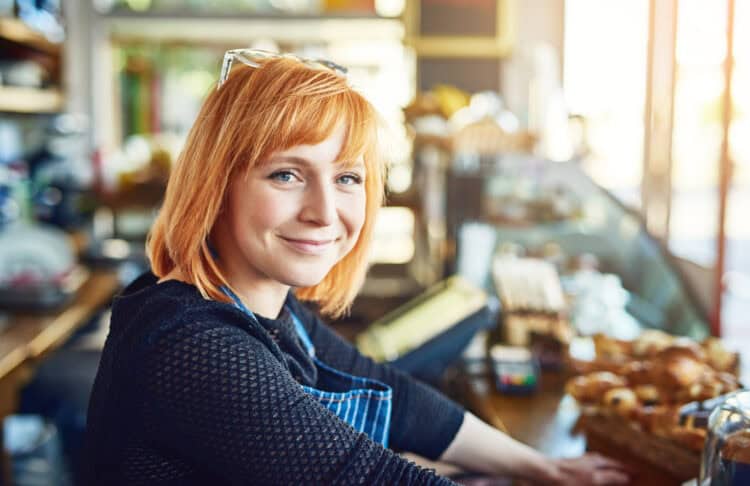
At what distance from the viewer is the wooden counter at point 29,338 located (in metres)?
2.10

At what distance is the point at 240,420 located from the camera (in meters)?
0.92

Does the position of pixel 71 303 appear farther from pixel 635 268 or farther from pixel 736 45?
pixel 736 45

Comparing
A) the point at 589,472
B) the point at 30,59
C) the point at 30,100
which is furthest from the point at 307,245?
the point at 30,59

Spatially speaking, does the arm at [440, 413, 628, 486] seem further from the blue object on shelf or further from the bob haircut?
the bob haircut

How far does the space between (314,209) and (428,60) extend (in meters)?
3.52

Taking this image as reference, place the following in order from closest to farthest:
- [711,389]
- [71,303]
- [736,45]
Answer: [711,389]
[736,45]
[71,303]

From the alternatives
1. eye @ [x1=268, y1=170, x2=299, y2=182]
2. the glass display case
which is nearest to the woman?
eye @ [x1=268, y1=170, x2=299, y2=182]

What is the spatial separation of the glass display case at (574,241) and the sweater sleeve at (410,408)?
86 cm

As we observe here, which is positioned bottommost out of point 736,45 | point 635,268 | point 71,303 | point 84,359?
point 84,359

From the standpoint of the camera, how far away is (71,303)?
2.84 metres

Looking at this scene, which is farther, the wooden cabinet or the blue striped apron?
the wooden cabinet

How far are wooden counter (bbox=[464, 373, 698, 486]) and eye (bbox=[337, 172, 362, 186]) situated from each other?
68 cm

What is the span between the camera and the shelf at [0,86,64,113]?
3.43 m

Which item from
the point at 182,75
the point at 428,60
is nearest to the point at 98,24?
the point at 182,75
